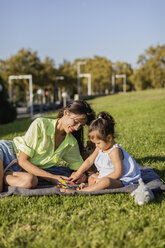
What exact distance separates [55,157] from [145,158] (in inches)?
81.3

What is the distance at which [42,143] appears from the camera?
3791 millimetres

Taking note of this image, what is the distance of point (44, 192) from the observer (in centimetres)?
343

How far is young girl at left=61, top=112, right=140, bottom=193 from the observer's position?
11.3 ft

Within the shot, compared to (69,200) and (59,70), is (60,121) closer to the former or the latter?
(69,200)

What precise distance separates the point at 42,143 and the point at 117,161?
103 centimetres

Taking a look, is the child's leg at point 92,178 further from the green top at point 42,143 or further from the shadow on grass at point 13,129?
the shadow on grass at point 13,129

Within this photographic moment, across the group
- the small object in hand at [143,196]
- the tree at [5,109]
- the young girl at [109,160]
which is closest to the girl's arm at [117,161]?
the young girl at [109,160]

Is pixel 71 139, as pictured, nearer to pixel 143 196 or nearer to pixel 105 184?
pixel 105 184

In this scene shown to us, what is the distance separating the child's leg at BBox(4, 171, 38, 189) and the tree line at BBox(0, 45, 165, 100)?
104 ft

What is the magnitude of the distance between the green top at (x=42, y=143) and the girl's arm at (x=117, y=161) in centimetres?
82

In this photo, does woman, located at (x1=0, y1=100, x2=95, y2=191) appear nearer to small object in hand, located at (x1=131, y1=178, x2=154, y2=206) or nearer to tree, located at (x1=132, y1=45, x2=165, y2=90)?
small object in hand, located at (x1=131, y1=178, x2=154, y2=206)

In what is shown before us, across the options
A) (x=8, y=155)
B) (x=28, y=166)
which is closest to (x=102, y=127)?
(x=28, y=166)

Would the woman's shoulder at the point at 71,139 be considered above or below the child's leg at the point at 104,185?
above

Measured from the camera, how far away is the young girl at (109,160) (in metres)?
3.44
